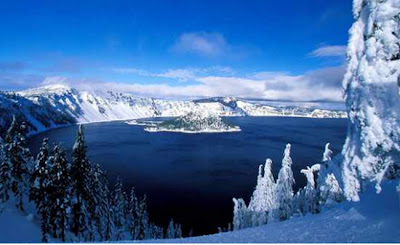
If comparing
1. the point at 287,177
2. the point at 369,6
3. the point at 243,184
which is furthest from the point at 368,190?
the point at 243,184

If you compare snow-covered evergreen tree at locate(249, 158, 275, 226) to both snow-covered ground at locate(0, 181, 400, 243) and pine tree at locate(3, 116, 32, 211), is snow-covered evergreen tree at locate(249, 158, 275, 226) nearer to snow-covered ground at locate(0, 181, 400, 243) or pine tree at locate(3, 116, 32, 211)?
snow-covered ground at locate(0, 181, 400, 243)

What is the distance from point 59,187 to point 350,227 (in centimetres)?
2807

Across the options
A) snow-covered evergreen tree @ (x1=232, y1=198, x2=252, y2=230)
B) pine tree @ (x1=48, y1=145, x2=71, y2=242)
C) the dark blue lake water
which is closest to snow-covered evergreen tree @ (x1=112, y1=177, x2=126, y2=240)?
the dark blue lake water

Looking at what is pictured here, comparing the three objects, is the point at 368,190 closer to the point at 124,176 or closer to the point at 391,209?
the point at 391,209

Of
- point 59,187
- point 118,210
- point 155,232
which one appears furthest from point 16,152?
point 155,232

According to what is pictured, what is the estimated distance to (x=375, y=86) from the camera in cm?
1461

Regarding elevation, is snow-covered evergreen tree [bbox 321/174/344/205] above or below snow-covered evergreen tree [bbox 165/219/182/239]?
above

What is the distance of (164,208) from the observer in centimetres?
8588

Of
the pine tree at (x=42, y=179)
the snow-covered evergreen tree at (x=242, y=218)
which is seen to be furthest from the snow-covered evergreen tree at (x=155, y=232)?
the pine tree at (x=42, y=179)

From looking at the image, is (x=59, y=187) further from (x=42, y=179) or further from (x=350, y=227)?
(x=350, y=227)

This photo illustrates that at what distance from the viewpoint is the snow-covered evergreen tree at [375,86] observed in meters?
14.0

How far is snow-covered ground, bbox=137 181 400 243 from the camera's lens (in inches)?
551

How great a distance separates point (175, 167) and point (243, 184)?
40.2m

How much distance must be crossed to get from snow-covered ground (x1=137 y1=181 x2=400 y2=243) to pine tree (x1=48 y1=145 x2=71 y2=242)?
20415 millimetres
